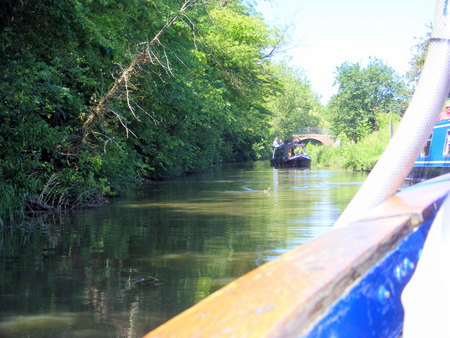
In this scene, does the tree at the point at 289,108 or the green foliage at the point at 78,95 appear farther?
the tree at the point at 289,108

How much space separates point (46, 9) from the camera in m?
9.55

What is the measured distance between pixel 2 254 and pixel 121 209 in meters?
7.02

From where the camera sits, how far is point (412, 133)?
1.87 m

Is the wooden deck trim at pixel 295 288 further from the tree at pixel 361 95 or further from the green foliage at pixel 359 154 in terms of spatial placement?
the tree at pixel 361 95

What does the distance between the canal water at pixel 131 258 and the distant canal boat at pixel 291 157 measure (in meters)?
36.3

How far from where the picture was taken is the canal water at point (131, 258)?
21.1ft

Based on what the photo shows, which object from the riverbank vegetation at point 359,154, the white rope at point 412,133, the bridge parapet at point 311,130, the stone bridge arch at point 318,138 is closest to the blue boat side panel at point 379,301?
the white rope at point 412,133

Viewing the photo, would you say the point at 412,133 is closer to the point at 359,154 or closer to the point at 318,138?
the point at 359,154

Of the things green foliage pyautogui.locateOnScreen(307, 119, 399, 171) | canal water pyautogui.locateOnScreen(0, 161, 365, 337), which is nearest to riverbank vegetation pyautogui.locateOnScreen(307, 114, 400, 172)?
green foliage pyautogui.locateOnScreen(307, 119, 399, 171)

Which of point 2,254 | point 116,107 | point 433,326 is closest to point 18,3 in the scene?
point 2,254

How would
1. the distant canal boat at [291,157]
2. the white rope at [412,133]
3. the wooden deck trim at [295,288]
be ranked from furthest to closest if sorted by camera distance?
the distant canal boat at [291,157], the white rope at [412,133], the wooden deck trim at [295,288]

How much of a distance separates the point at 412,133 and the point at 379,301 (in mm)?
662

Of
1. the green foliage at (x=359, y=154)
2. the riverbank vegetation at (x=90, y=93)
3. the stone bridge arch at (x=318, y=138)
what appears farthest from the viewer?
the stone bridge arch at (x=318, y=138)

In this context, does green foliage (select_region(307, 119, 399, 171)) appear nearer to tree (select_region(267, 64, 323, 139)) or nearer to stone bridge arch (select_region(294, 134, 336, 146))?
tree (select_region(267, 64, 323, 139))
